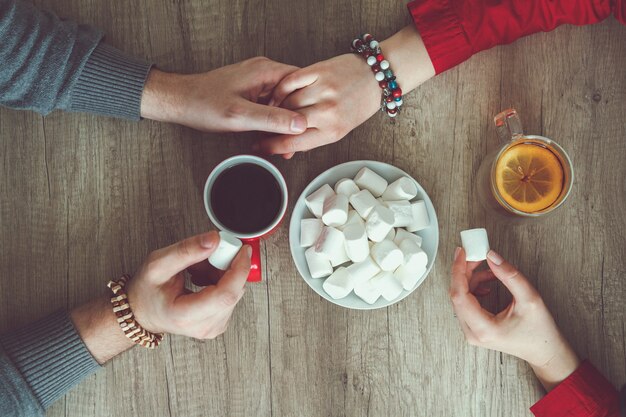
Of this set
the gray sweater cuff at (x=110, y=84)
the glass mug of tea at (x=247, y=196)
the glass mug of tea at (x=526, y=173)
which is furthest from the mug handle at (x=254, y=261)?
the glass mug of tea at (x=526, y=173)

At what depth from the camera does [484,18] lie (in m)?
1.17

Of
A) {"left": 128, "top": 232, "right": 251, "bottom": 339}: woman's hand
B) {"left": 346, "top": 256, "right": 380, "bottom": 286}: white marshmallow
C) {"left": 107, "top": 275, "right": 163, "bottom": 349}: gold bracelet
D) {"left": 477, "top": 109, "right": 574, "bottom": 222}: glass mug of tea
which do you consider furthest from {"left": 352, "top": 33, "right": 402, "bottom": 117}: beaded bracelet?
{"left": 107, "top": 275, "right": 163, "bottom": 349}: gold bracelet

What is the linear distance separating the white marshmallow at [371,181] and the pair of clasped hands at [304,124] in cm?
11

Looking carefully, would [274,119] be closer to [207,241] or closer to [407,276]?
[207,241]

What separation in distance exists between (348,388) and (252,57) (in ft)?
2.81

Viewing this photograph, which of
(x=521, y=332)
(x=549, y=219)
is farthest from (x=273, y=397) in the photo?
(x=549, y=219)

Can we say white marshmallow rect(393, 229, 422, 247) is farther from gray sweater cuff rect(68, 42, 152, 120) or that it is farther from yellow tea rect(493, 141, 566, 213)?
gray sweater cuff rect(68, 42, 152, 120)

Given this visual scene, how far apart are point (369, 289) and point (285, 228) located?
0.26m

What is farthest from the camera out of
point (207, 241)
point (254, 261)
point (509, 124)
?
point (509, 124)

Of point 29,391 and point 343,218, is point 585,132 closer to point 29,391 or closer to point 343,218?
point 343,218

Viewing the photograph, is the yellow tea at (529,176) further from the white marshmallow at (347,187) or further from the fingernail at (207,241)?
the fingernail at (207,241)

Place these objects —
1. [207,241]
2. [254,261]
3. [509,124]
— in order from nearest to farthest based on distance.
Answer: [207,241] < [254,261] < [509,124]

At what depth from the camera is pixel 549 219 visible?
126 cm

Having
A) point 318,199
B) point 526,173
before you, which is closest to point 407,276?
point 318,199
